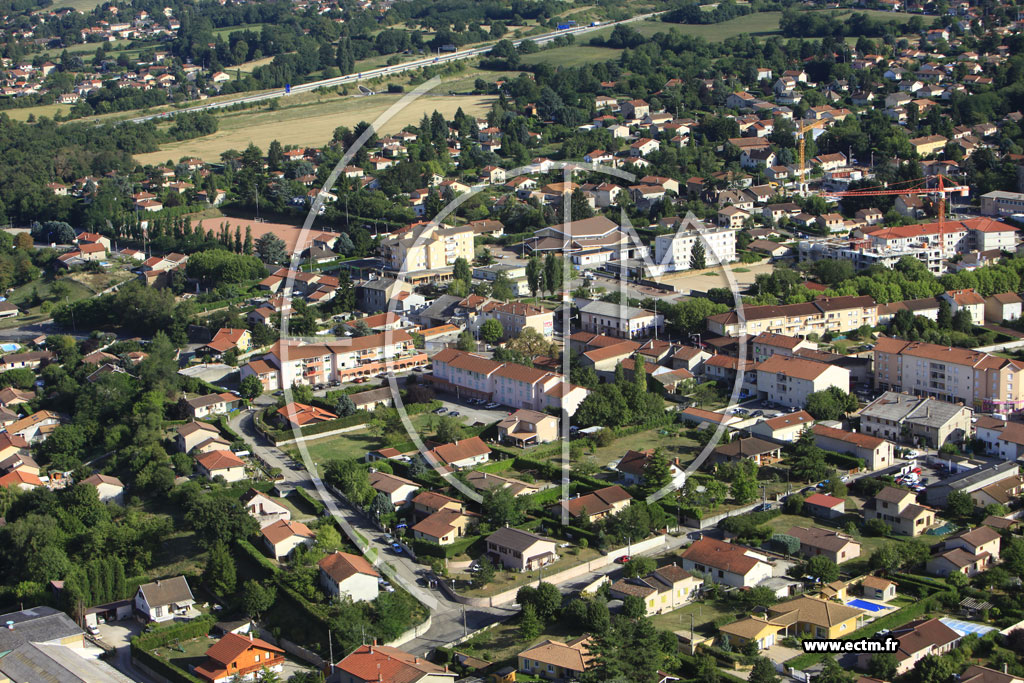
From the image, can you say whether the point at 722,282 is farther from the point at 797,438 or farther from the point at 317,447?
the point at 317,447

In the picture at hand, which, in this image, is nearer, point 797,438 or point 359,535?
point 359,535

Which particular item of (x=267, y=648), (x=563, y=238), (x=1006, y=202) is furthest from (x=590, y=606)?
(x=1006, y=202)

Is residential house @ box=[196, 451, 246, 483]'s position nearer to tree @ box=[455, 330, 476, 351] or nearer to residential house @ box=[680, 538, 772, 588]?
tree @ box=[455, 330, 476, 351]

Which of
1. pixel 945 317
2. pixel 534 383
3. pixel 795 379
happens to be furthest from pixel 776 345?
pixel 534 383

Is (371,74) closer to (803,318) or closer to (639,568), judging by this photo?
(803,318)

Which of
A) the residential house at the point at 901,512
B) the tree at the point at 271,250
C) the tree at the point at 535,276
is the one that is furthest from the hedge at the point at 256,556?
the tree at the point at 271,250

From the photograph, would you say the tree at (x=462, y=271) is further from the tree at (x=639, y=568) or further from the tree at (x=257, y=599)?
the tree at (x=257, y=599)
